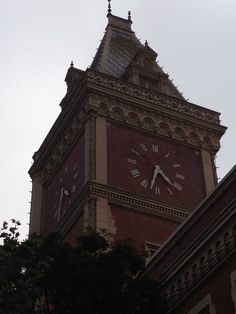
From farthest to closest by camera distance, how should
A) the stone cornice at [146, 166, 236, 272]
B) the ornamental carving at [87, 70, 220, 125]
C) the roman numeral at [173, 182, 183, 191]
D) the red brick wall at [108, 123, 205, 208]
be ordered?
the ornamental carving at [87, 70, 220, 125] → the roman numeral at [173, 182, 183, 191] → the red brick wall at [108, 123, 205, 208] → the stone cornice at [146, 166, 236, 272]

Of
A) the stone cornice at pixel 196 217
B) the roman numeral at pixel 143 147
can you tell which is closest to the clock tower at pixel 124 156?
the roman numeral at pixel 143 147

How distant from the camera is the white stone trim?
2727 centimetres

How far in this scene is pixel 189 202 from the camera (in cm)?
4591

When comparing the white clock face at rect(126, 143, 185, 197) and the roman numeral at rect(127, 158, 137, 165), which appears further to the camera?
the roman numeral at rect(127, 158, 137, 165)

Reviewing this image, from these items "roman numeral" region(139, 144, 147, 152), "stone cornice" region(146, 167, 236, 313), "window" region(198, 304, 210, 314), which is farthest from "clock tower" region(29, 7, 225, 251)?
"window" region(198, 304, 210, 314)

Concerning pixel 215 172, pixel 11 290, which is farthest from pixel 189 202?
pixel 11 290

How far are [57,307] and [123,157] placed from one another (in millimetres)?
19959

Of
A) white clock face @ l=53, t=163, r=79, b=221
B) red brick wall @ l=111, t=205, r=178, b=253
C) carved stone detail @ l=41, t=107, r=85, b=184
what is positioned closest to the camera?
red brick wall @ l=111, t=205, r=178, b=253

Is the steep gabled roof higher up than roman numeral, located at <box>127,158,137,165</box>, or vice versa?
the steep gabled roof

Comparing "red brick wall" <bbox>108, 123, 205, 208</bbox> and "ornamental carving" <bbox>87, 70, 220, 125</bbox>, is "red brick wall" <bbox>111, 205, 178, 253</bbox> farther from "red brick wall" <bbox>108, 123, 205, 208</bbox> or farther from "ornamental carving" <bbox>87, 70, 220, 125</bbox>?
"ornamental carving" <bbox>87, 70, 220, 125</bbox>

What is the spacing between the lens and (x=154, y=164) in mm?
46438

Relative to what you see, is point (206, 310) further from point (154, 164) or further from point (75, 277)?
point (154, 164)

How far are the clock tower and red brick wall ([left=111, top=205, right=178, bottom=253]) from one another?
0.18 ft

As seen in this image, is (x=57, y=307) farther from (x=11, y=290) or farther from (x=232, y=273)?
(x=232, y=273)
